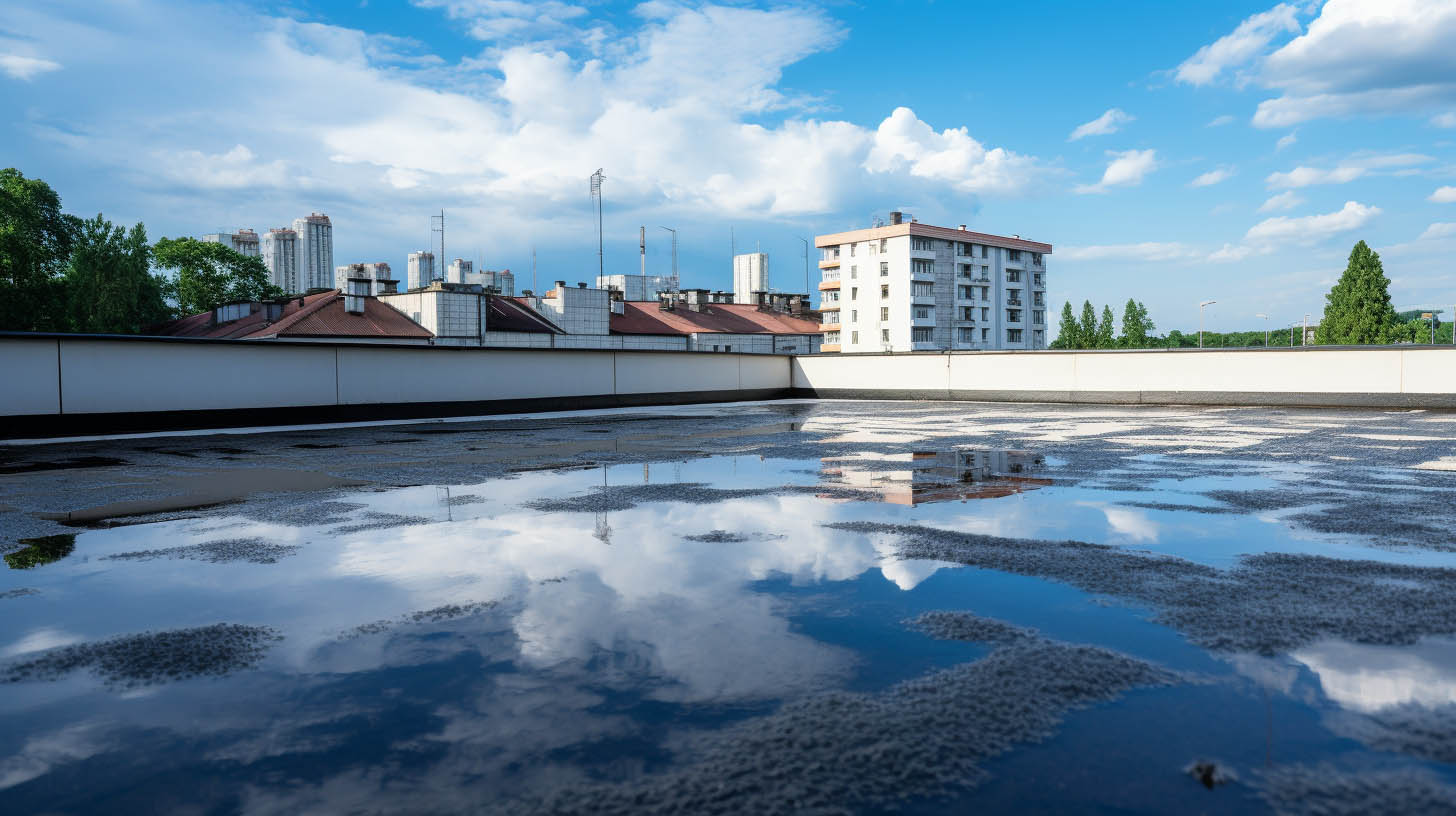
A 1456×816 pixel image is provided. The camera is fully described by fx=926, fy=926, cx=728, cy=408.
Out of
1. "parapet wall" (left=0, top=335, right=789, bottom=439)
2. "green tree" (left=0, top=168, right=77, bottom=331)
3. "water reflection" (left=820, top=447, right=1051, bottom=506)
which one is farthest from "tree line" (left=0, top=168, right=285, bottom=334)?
"water reflection" (left=820, top=447, right=1051, bottom=506)

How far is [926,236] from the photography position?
277ft

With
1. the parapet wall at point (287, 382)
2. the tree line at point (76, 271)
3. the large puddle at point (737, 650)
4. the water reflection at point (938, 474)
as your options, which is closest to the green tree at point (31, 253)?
the tree line at point (76, 271)

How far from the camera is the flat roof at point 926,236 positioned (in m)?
83.7

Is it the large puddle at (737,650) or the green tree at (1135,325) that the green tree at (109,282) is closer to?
the large puddle at (737,650)

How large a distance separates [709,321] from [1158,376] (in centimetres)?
5399

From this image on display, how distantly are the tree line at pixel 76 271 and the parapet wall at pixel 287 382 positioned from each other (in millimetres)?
44078

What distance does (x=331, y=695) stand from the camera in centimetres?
321

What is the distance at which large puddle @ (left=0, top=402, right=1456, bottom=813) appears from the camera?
254cm

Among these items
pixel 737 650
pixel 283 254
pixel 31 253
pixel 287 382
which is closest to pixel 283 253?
pixel 283 254

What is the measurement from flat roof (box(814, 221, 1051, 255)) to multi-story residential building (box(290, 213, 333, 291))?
8190 cm

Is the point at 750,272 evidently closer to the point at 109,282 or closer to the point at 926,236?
the point at 926,236

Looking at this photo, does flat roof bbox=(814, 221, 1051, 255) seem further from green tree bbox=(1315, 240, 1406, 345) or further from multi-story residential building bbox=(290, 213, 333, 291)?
multi-story residential building bbox=(290, 213, 333, 291)

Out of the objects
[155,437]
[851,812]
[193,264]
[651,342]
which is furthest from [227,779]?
[193,264]

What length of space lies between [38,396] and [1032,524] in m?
17.3
